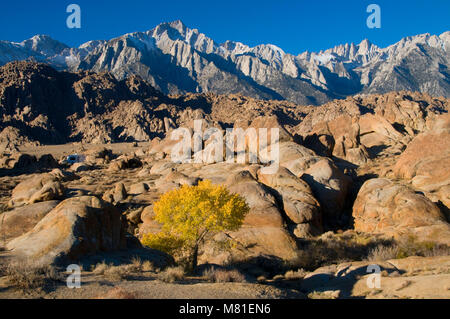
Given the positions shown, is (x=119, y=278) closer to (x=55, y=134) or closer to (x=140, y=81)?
(x=55, y=134)

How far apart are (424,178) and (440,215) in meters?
5.00

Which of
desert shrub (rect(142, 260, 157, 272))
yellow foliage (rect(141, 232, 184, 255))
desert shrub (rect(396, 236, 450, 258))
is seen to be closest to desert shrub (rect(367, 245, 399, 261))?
desert shrub (rect(396, 236, 450, 258))

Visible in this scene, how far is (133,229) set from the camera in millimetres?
21469

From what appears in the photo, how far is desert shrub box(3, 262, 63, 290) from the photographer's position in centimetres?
785

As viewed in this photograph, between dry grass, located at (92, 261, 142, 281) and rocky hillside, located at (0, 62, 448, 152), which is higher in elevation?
rocky hillside, located at (0, 62, 448, 152)

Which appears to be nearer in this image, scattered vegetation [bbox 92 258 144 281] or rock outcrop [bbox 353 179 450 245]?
scattered vegetation [bbox 92 258 144 281]

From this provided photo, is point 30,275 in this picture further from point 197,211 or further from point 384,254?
point 384,254

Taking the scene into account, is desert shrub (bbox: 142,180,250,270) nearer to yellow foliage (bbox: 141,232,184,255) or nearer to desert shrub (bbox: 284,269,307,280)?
yellow foliage (bbox: 141,232,184,255)

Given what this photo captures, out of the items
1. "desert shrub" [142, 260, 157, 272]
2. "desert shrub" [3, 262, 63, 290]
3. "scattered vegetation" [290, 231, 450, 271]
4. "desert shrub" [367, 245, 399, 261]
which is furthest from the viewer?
"scattered vegetation" [290, 231, 450, 271]

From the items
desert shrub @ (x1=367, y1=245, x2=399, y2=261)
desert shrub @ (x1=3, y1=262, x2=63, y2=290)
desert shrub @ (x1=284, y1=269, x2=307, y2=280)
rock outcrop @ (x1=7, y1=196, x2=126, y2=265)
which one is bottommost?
desert shrub @ (x1=284, y1=269, x2=307, y2=280)

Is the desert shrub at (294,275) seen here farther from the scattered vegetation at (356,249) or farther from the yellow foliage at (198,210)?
the yellow foliage at (198,210)

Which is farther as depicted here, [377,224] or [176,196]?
[377,224]
